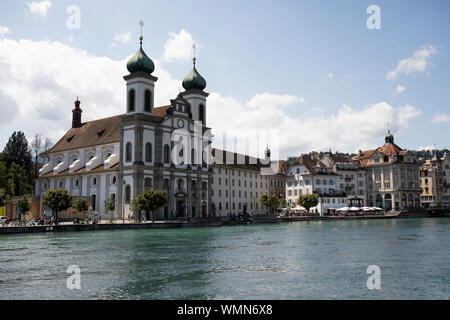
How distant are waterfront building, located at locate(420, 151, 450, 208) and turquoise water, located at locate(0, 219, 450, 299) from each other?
10027cm

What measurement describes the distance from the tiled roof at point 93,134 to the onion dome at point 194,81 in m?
6.60

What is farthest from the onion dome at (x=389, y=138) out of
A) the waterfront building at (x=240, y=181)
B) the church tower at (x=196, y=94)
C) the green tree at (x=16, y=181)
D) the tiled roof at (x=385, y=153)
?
the green tree at (x=16, y=181)

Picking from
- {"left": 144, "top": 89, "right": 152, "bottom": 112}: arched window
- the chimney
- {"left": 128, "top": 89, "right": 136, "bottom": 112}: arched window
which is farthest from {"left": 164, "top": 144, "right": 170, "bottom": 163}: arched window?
the chimney

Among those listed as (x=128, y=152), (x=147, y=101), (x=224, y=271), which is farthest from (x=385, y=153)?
(x=224, y=271)

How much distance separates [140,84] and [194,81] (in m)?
12.7

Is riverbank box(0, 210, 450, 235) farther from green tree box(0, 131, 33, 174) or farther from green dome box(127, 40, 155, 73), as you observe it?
green tree box(0, 131, 33, 174)

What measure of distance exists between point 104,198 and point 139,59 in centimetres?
2063

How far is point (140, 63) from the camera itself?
225 feet

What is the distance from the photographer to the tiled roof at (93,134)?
7531cm

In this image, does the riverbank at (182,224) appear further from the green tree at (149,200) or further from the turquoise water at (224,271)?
the turquoise water at (224,271)

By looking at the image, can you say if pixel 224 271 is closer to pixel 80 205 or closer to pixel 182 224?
pixel 182 224

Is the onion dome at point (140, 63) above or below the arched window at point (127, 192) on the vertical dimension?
above

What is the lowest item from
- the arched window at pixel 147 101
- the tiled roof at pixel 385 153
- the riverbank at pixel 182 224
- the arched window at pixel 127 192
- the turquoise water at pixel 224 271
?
the turquoise water at pixel 224 271

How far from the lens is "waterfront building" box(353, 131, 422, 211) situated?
10919 cm
